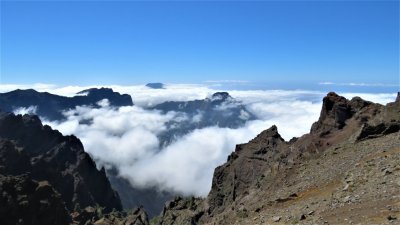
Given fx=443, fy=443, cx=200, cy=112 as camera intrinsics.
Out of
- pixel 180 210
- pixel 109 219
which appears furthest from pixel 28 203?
pixel 180 210

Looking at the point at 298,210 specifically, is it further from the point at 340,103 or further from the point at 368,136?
the point at 340,103

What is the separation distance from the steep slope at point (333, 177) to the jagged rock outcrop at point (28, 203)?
7604 cm

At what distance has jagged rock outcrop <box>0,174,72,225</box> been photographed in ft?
482

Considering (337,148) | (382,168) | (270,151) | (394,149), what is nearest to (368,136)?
(337,148)

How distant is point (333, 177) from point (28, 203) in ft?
430

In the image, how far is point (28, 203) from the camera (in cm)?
15588

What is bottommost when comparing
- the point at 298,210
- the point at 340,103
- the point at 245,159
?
the point at 245,159

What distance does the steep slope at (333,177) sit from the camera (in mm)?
38875

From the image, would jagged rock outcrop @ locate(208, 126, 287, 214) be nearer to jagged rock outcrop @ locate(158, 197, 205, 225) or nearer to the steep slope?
the steep slope

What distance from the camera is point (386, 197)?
3791cm

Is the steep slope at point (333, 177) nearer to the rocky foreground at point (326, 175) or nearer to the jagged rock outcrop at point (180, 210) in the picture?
the rocky foreground at point (326, 175)

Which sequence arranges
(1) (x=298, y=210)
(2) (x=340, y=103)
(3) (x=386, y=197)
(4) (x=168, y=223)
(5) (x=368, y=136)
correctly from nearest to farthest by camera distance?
(3) (x=386, y=197) < (1) (x=298, y=210) < (5) (x=368, y=136) < (2) (x=340, y=103) < (4) (x=168, y=223)

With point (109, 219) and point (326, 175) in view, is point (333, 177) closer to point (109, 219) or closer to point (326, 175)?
point (326, 175)

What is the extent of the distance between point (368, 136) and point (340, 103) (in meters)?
23.4
